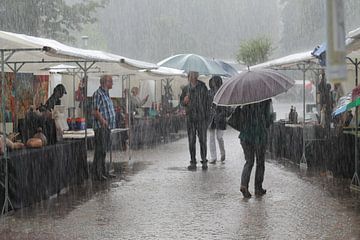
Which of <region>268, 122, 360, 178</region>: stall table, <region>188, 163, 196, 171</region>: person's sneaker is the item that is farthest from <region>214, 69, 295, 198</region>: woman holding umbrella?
<region>188, 163, 196, 171</region>: person's sneaker

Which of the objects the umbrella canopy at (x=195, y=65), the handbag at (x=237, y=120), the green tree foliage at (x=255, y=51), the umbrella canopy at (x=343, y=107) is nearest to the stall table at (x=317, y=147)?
the umbrella canopy at (x=343, y=107)

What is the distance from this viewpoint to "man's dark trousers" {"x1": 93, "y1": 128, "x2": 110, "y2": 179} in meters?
10.1

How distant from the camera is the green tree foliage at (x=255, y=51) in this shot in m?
37.9

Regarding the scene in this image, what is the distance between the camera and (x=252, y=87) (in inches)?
320

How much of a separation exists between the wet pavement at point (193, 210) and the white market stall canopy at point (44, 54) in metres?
1.97

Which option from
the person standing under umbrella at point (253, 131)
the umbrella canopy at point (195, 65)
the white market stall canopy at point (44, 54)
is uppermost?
the umbrella canopy at point (195, 65)

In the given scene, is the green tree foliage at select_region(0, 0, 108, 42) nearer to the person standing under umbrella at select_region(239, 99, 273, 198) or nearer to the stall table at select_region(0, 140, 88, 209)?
the stall table at select_region(0, 140, 88, 209)

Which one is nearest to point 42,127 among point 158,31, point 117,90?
point 117,90

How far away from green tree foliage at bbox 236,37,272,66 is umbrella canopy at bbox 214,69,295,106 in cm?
2956

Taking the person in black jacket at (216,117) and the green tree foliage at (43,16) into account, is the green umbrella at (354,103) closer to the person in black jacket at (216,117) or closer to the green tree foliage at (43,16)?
the person in black jacket at (216,117)

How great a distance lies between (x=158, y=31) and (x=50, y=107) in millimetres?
62176

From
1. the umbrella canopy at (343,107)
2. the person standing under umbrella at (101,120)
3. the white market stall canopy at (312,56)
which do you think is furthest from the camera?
the person standing under umbrella at (101,120)

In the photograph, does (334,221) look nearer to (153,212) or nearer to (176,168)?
(153,212)

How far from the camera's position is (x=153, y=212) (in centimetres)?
735
